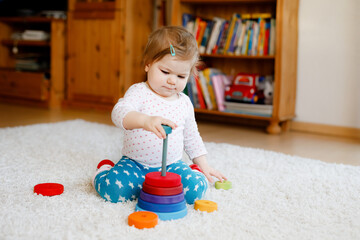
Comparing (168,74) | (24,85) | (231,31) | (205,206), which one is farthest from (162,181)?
(24,85)

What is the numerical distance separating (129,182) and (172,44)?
0.38 m

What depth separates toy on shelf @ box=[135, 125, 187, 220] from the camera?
2.90 feet

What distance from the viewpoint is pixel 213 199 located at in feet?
3.42

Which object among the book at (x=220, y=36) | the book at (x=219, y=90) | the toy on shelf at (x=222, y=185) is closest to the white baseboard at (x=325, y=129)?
the book at (x=219, y=90)

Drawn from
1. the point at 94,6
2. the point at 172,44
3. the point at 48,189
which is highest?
the point at 94,6

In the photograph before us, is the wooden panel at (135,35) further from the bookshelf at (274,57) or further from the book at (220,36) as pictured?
the book at (220,36)

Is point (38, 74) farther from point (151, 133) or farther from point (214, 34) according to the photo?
point (151, 133)

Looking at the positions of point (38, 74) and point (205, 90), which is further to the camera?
point (38, 74)

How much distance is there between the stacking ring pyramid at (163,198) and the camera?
89 cm

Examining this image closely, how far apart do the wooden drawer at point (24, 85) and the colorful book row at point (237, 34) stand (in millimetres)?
1311

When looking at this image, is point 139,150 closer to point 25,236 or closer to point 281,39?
point 25,236

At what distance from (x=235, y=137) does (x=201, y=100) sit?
539 mm

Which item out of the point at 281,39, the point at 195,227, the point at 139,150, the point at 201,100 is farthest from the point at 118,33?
the point at 195,227

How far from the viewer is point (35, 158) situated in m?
1.44
